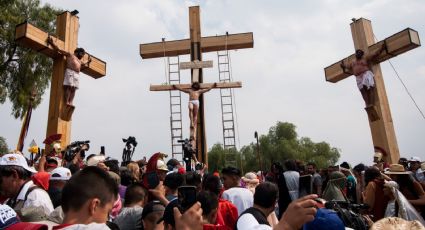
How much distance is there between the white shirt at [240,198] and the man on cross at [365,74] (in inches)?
302

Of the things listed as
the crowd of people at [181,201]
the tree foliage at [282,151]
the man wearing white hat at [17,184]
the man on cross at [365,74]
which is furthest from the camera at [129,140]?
the tree foliage at [282,151]

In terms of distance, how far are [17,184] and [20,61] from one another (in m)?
13.9

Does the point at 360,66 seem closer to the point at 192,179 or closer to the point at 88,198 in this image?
the point at 192,179

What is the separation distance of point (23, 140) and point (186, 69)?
628 centimetres

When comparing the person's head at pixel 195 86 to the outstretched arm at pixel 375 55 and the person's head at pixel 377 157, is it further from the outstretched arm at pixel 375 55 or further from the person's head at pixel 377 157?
the person's head at pixel 377 157

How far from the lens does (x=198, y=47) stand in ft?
A: 42.7

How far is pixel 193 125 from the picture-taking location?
1229 centimetres

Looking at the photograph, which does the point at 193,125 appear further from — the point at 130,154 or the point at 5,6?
the point at 5,6

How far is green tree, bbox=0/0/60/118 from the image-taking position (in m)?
14.4

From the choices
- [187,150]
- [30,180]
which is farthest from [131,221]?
[187,150]

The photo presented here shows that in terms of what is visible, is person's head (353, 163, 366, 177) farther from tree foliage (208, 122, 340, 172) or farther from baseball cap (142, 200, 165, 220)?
tree foliage (208, 122, 340, 172)

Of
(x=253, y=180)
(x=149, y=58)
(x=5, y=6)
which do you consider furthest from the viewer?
(x=5, y=6)

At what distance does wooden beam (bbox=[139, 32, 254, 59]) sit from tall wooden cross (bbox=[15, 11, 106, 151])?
122 inches

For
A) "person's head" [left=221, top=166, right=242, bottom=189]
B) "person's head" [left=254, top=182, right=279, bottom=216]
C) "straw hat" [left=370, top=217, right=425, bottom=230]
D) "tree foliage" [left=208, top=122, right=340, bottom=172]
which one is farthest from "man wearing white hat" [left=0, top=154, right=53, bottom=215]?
"tree foliage" [left=208, top=122, right=340, bottom=172]
